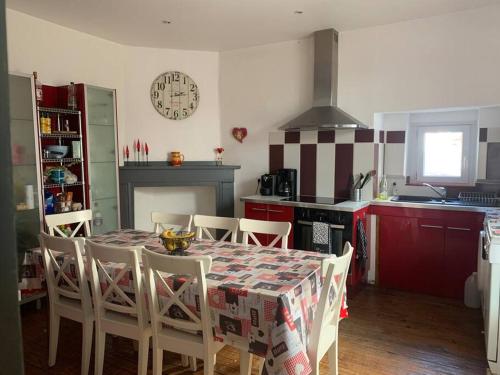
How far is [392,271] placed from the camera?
3.64 m

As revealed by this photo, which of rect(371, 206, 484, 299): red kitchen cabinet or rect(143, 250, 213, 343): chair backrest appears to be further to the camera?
rect(371, 206, 484, 299): red kitchen cabinet

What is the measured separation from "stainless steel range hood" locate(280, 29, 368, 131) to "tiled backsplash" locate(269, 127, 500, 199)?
207mm

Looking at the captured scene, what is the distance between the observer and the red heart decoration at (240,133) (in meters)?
4.43

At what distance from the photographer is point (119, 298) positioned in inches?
85.1

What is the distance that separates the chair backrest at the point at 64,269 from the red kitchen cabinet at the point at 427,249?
2620 mm

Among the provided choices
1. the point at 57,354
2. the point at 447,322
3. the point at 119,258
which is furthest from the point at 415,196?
the point at 57,354

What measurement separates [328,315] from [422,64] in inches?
101

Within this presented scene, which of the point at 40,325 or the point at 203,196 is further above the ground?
the point at 203,196

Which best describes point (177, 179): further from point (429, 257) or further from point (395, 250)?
point (429, 257)

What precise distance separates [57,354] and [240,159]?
2687 mm

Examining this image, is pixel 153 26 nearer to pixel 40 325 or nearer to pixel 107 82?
pixel 107 82

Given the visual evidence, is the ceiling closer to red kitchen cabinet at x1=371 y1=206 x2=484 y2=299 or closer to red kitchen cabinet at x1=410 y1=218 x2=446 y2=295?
red kitchen cabinet at x1=371 y1=206 x2=484 y2=299

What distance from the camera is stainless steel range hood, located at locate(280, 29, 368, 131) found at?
3.67m

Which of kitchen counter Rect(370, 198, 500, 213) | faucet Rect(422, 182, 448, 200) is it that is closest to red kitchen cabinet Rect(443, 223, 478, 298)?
kitchen counter Rect(370, 198, 500, 213)
